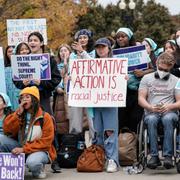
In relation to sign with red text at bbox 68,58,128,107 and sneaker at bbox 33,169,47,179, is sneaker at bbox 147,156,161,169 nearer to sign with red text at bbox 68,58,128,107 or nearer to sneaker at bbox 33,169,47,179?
sign with red text at bbox 68,58,128,107

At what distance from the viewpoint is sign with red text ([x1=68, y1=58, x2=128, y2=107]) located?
8.13 meters

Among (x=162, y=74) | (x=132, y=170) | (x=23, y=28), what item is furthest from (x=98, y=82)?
(x=23, y=28)

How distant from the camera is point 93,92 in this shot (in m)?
8.26

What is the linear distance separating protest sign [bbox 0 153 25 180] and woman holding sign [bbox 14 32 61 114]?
4.16 ft

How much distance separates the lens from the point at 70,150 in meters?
8.40

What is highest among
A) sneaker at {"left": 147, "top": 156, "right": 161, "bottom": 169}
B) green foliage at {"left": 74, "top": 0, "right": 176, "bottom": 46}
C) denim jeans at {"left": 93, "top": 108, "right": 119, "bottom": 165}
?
green foliage at {"left": 74, "top": 0, "right": 176, "bottom": 46}

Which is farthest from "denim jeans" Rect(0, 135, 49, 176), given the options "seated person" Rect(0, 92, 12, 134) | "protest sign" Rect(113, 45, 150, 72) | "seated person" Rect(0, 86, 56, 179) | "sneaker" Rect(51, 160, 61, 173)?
"protest sign" Rect(113, 45, 150, 72)

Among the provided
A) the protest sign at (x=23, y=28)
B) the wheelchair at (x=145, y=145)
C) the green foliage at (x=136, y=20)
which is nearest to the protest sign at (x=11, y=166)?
the wheelchair at (x=145, y=145)

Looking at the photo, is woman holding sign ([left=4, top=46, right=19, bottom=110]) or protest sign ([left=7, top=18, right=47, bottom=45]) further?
protest sign ([left=7, top=18, right=47, bottom=45])

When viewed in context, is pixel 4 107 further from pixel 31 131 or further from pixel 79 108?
pixel 79 108

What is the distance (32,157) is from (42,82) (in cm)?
121

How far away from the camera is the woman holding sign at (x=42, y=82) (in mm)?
8219

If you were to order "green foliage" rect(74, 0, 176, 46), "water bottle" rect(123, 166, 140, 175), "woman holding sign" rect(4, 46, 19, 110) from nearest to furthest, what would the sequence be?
"water bottle" rect(123, 166, 140, 175) → "woman holding sign" rect(4, 46, 19, 110) → "green foliage" rect(74, 0, 176, 46)

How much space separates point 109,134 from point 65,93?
1155mm
